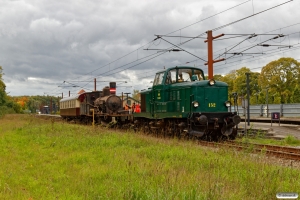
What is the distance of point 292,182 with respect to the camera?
7.28 metres

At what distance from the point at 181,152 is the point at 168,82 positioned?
25.1ft

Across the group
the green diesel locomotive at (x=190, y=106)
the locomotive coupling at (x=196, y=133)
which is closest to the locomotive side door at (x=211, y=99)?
the green diesel locomotive at (x=190, y=106)

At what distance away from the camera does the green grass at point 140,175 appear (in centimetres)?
630

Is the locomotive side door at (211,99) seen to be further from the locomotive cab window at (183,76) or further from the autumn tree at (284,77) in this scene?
the autumn tree at (284,77)

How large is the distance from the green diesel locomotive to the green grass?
381 centimetres

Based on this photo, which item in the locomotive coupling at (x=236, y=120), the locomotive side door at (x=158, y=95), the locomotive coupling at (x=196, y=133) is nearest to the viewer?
the locomotive coupling at (x=196, y=133)

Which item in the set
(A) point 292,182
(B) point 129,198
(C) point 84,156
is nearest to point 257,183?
(A) point 292,182

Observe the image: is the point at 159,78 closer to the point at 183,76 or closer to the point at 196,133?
the point at 183,76

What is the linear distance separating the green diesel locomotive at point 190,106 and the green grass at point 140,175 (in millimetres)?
3805

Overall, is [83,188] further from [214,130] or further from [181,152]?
A: [214,130]

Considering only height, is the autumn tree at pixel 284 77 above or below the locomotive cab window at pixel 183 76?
above

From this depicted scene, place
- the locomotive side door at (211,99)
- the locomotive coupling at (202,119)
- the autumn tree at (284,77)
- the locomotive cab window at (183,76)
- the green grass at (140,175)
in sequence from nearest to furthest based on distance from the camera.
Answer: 1. the green grass at (140,175)
2. the locomotive coupling at (202,119)
3. the locomotive side door at (211,99)
4. the locomotive cab window at (183,76)
5. the autumn tree at (284,77)

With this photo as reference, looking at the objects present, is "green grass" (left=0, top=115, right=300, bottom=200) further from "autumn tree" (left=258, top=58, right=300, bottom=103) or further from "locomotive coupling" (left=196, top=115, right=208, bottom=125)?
"autumn tree" (left=258, top=58, right=300, bottom=103)

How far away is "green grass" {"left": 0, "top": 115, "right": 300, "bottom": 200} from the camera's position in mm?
6297
